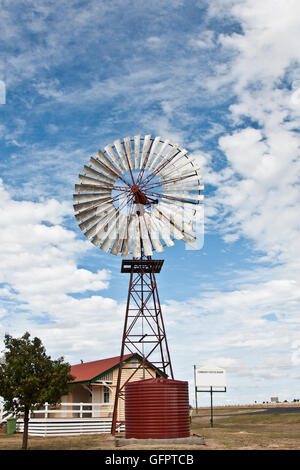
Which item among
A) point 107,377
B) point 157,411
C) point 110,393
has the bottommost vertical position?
point 157,411

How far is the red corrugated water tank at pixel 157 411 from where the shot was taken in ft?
77.7

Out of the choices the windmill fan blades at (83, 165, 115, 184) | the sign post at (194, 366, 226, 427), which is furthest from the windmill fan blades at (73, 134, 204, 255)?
the sign post at (194, 366, 226, 427)

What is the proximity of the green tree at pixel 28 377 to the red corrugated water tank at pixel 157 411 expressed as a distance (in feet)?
13.9

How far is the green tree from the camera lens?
68.8 feet

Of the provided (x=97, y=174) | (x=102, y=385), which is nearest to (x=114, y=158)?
(x=97, y=174)

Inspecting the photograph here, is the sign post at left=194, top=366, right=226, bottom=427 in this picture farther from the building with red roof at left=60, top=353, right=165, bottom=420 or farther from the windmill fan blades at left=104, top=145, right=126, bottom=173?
the windmill fan blades at left=104, top=145, right=126, bottom=173

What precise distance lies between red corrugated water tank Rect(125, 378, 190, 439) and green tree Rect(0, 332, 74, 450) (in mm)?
4248

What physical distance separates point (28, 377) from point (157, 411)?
22.8ft

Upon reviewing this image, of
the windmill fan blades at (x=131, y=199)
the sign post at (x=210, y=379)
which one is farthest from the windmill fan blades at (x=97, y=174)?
the sign post at (x=210, y=379)

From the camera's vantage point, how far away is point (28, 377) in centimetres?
2114

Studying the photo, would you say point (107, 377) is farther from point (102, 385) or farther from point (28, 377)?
point (28, 377)

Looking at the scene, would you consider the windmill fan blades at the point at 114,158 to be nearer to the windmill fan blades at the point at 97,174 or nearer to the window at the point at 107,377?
the windmill fan blades at the point at 97,174

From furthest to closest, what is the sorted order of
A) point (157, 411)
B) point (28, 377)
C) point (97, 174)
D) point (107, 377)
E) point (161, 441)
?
point (107, 377) < point (97, 174) < point (157, 411) < point (161, 441) < point (28, 377)
